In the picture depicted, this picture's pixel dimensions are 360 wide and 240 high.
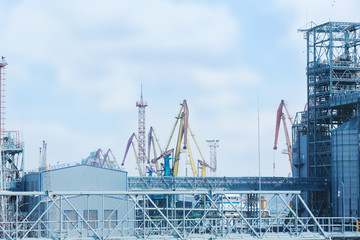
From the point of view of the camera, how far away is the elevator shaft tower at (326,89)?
4353 inches

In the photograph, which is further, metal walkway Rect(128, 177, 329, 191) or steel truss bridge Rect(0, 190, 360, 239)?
metal walkway Rect(128, 177, 329, 191)

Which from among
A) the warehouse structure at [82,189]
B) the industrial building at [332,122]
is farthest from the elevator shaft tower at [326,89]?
the warehouse structure at [82,189]

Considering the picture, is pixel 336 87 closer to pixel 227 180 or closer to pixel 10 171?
pixel 227 180

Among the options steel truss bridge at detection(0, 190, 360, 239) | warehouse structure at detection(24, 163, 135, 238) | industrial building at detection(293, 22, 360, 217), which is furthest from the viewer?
industrial building at detection(293, 22, 360, 217)

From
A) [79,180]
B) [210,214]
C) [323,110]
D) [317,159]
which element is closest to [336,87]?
[323,110]

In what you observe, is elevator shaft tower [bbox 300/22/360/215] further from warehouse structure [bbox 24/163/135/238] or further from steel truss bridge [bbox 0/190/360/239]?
warehouse structure [bbox 24/163/135/238]

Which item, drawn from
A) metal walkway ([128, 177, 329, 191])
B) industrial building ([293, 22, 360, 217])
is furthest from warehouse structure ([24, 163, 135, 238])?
industrial building ([293, 22, 360, 217])

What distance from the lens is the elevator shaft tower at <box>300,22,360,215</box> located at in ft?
363

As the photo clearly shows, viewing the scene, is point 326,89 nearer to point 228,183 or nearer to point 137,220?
point 228,183

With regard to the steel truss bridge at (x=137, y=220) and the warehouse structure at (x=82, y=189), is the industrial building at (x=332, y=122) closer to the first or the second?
the steel truss bridge at (x=137, y=220)

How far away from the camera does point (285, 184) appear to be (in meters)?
110

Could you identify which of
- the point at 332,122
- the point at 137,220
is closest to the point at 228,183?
the point at 332,122

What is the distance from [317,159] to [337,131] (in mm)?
12138

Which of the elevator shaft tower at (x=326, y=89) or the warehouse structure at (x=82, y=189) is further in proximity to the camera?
the elevator shaft tower at (x=326, y=89)
